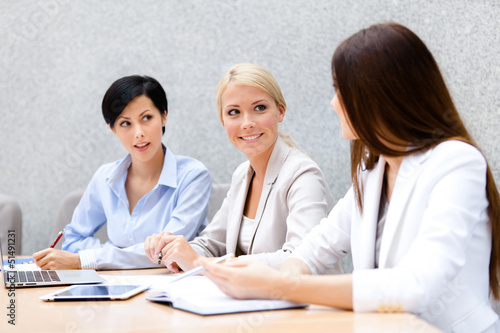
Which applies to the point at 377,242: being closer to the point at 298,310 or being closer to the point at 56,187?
the point at 298,310

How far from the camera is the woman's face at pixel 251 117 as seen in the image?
1.68m

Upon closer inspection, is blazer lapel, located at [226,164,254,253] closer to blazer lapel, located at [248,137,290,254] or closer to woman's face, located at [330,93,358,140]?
blazer lapel, located at [248,137,290,254]

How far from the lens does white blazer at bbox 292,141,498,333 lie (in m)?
0.84

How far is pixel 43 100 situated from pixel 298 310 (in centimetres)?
217

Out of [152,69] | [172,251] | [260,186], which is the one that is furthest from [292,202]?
[152,69]

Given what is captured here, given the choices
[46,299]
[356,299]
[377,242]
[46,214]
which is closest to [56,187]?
[46,214]

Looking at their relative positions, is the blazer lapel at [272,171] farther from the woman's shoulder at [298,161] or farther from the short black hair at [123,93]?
the short black hair at [123,93]

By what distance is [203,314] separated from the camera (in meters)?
0.86

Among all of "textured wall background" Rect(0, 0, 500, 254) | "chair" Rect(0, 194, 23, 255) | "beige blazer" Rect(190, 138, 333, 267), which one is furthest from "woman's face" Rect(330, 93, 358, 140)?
"chair" Rect(0, 194, 23, 255)

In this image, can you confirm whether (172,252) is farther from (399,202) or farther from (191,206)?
(399,202)

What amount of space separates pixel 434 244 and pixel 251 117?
0.92 m

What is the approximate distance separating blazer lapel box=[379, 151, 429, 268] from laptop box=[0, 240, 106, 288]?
66 centimetres

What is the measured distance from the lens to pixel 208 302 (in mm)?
909

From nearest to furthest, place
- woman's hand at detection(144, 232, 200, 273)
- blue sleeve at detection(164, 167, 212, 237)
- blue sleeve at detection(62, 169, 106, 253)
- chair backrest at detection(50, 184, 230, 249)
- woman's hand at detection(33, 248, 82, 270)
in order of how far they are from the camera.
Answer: woman's hand at detection(144, 232, 200, 273) → woman's hand at detection(33, 248, 82, 270) → blue sleeve at detection(164, 167, 212, 237) → blue sleeve at detection(62, 169, 106, 253) → chair backrest at detection(50, 184, 230, 249)
